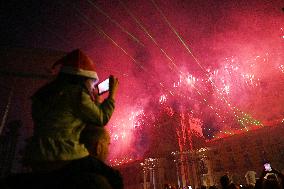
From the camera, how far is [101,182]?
185cm

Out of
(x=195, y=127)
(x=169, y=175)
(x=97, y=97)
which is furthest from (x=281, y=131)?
(x=97, y=97)

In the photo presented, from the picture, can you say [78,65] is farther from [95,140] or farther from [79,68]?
[95,140]

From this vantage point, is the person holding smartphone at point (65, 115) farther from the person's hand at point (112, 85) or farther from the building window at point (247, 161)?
the building window at point (247, 161)

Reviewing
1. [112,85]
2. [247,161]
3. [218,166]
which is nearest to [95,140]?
[112,85]

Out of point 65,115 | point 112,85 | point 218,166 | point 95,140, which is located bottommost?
point 218,166

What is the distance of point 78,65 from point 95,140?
1.04m

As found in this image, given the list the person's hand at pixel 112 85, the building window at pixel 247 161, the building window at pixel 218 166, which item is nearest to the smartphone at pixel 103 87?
the person's hand at pixel 112 85

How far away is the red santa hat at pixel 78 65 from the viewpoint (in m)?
2.32

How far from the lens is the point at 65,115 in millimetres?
2068

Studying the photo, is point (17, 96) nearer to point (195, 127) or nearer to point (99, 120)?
point (99, 120)

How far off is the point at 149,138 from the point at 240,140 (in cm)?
1935

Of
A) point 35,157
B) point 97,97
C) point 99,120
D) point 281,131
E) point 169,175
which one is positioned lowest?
point 169,175

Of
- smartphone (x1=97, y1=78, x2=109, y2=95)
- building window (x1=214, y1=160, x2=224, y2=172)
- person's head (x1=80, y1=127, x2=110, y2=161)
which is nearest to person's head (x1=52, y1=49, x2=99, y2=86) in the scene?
smartphone (x1=97, y1=78, x2=109, y2=95)

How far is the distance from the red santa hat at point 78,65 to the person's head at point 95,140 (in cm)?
80
